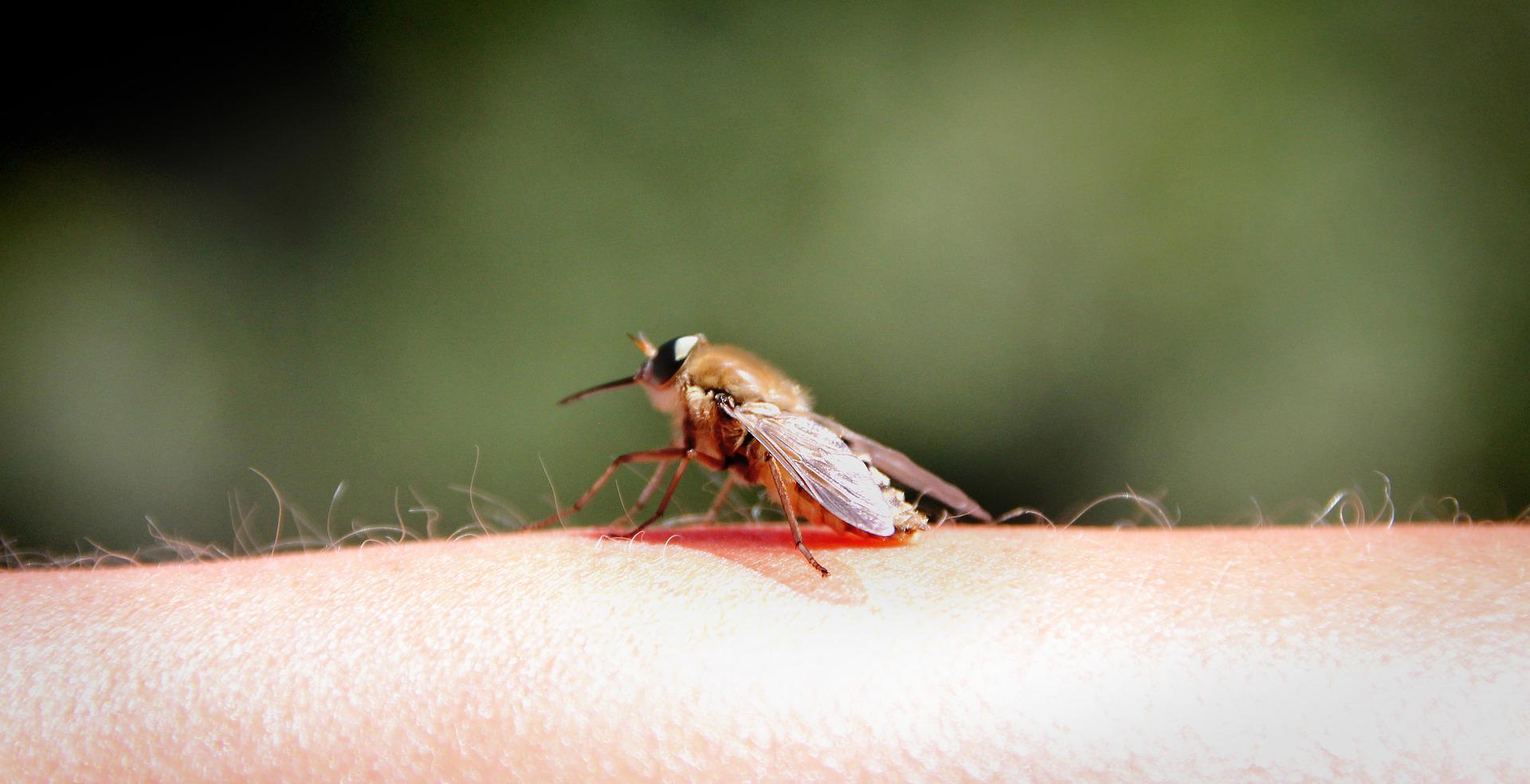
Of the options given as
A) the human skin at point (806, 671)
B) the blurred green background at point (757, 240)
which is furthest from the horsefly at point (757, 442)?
the blurred green background at point (757, 240)

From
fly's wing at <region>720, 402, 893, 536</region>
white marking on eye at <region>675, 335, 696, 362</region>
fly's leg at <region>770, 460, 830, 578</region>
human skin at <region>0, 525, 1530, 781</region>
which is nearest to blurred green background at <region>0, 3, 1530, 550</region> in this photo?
white marking on eye at <region>675, 335, 696, 362</region>

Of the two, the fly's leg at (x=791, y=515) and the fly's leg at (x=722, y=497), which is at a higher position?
the fly's leg at (x=791, y=515)

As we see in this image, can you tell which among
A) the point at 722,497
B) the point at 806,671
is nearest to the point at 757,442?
the point at 722,497

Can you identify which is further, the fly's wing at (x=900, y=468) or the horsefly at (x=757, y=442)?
the fly's wing at (x=900, y=468)

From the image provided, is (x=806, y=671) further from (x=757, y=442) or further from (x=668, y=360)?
(x=668, y=360)

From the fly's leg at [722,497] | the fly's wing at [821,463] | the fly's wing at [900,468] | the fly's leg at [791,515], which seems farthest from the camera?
the fly's wing at [900,468]

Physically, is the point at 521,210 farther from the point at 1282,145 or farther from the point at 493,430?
the point at 1282,145

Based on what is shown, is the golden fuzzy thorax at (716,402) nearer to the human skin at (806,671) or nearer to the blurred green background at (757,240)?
the human skin at (806,671)
